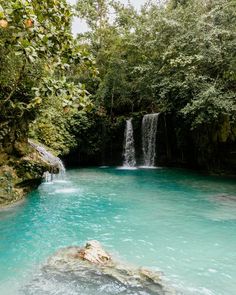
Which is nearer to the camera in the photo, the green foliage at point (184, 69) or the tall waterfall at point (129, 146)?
the green foliage at point (184, 69)

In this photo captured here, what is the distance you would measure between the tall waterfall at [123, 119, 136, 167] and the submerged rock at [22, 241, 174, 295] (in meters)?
14.5

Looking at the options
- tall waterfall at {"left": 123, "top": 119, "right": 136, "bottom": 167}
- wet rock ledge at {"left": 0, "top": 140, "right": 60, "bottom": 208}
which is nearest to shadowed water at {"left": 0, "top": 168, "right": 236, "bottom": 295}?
wet rock ledge at {"left": 0, "top": 140, "right": 60, "bottom": 208}

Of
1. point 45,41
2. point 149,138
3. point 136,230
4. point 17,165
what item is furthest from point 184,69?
point 45,41

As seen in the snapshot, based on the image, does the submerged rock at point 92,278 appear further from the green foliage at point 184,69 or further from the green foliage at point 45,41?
the green foliage at point 184,69

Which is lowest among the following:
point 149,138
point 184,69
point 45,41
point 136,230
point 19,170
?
point 136,230

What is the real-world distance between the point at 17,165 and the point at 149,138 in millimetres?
10923

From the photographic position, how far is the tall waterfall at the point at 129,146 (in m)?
19.9

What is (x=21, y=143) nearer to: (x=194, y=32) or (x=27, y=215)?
(x=27, y=215)

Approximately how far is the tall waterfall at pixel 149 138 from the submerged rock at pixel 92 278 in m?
14.1

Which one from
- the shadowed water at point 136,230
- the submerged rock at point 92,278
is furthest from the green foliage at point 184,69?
the submerged rock at point 92,278

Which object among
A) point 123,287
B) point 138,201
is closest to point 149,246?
point 123,287

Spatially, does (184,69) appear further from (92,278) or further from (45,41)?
(45,41)

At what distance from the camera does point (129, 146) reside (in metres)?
20.1

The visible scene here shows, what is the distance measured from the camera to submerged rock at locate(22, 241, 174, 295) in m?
4.34
